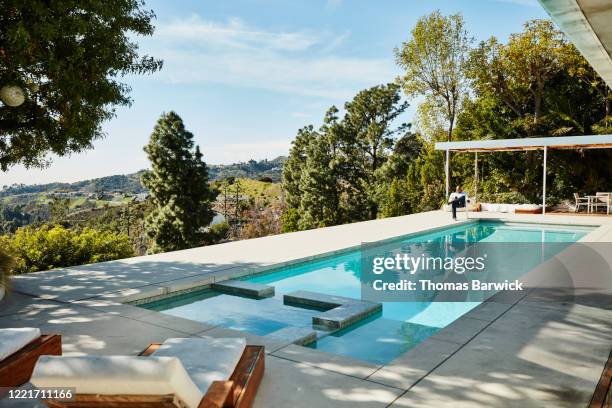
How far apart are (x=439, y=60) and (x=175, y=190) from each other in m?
15.2

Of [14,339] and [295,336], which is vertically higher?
[14,339]

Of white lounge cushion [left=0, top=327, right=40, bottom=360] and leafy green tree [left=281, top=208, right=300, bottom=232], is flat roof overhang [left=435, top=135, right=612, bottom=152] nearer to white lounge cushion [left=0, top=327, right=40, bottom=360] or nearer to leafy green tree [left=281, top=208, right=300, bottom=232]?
leafy green tree [left=281, top=208, right=300, bottom=232]

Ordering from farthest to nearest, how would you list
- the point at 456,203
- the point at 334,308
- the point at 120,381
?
the point at 456,203 → the point at 334,308 → the point at 120,381

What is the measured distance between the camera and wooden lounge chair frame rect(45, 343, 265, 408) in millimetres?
2014

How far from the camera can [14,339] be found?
310 cm

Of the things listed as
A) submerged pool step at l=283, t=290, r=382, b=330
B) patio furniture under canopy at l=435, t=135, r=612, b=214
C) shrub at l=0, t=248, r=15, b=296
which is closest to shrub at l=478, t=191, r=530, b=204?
patio furniture under canopy at l=435, t=135, r=612, b=214

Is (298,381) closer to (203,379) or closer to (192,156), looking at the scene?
(203,379)

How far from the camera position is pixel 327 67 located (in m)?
31.6

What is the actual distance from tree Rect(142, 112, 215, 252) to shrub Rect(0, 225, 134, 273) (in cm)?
1208

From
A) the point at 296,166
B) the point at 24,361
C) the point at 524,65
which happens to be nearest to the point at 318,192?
the point at 296,166

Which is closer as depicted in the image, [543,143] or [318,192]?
[543,143]

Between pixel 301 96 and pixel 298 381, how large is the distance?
117 ft

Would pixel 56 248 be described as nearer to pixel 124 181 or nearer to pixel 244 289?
pixel 244 289

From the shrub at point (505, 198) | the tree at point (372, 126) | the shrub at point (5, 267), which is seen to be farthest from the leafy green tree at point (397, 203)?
the shrub at point (5, 267)
